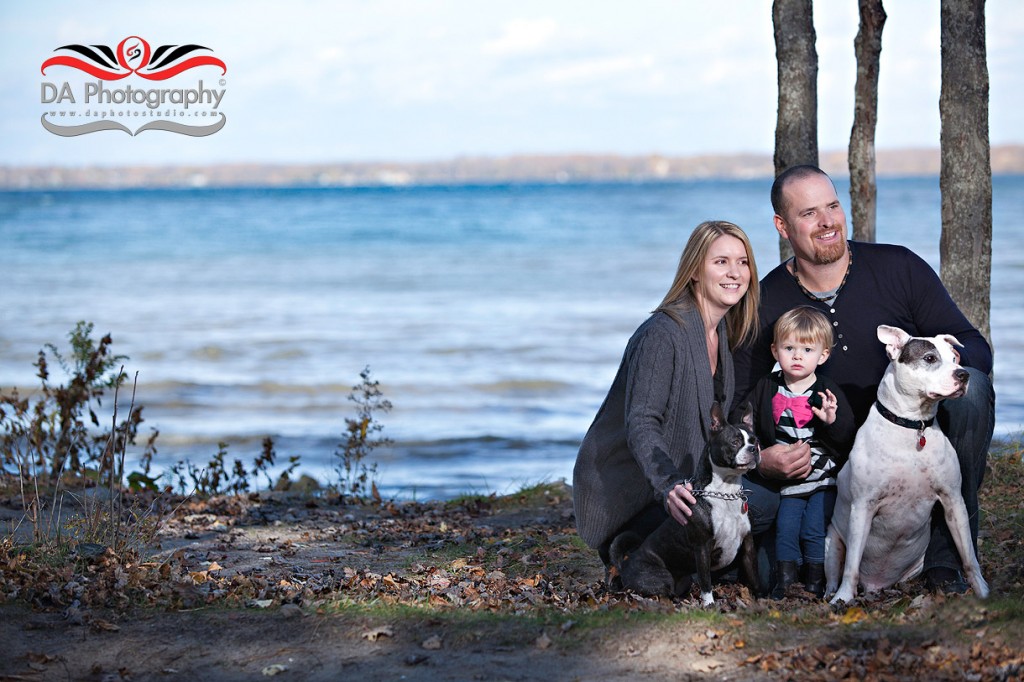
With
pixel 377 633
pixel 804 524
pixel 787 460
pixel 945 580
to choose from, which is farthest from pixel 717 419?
pixel 377 633

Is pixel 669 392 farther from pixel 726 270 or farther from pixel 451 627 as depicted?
pixel 451 627

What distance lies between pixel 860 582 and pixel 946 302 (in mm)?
1487

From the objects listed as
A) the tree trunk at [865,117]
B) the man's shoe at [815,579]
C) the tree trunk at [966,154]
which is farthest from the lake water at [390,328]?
the man's shoe at [815,579]

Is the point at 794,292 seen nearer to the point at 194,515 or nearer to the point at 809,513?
the point at 809,513

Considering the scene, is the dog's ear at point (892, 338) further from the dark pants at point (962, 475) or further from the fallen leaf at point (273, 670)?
the fallen leaf at point (273, 670)

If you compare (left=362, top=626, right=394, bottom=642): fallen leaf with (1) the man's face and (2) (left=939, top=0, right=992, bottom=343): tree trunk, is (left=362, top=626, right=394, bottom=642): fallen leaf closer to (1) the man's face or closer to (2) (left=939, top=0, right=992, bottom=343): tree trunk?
→ (1) the man's face

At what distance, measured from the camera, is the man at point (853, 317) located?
17.7 feet

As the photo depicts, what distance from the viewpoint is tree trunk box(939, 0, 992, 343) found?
743 centimetres

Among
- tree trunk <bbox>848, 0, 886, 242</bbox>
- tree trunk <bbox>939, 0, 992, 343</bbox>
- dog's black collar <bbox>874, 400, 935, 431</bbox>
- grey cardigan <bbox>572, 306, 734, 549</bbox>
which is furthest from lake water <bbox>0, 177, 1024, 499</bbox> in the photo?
dog's black collar <bbox>874, 400, 935, 431</bbox>

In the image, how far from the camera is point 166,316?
22141mm

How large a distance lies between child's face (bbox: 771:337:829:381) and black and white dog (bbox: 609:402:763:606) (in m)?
0.40

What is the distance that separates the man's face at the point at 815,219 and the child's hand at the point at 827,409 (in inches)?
30.2

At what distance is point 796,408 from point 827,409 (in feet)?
0.48

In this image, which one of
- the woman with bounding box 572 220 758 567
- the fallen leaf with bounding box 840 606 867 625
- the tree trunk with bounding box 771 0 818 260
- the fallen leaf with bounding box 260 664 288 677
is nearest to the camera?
the fallen leaf with bounding box 260 664 288 677
